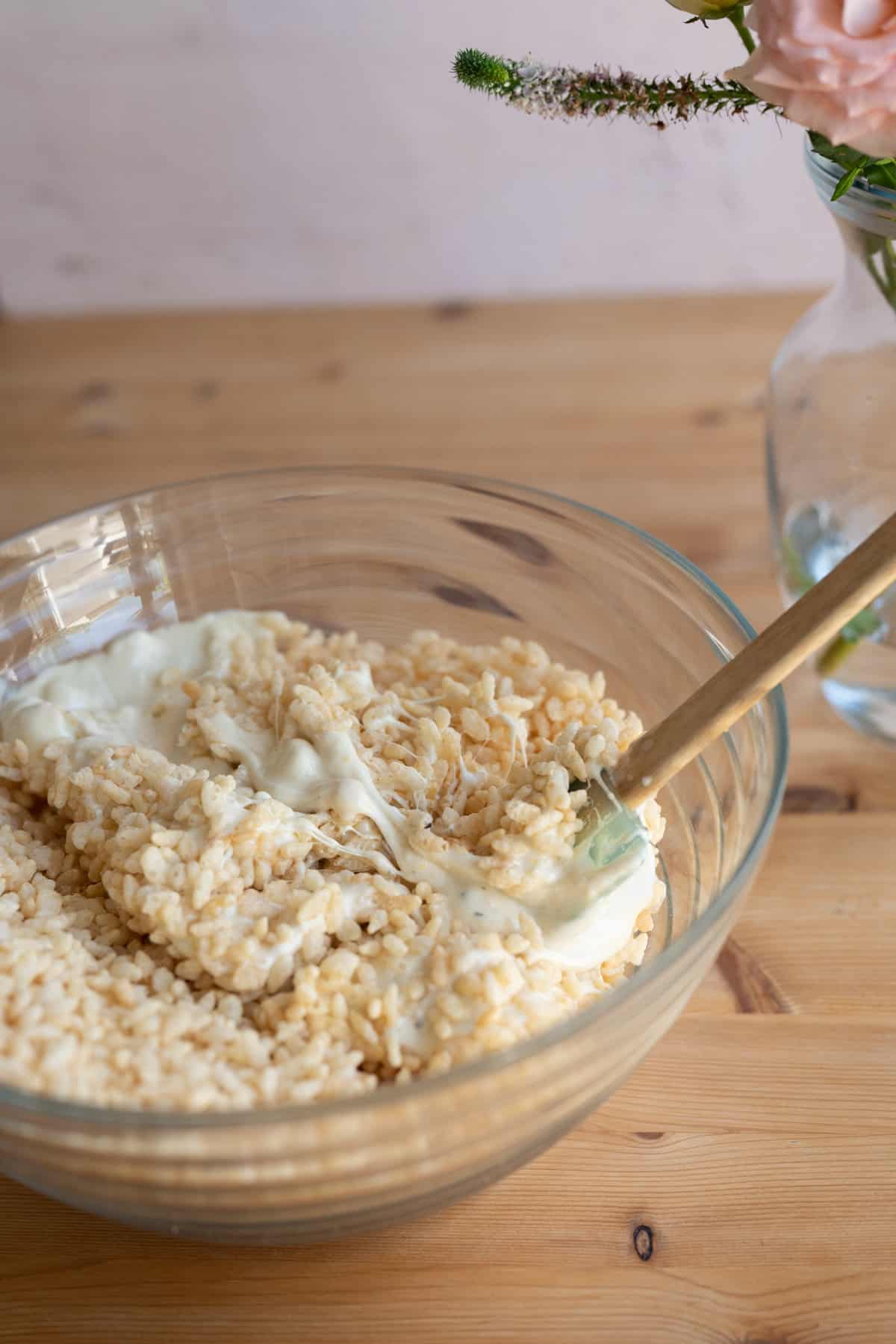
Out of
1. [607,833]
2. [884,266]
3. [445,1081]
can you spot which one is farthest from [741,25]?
[445,1081]

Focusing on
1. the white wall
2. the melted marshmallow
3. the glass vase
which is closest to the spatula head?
the melted marshmallow

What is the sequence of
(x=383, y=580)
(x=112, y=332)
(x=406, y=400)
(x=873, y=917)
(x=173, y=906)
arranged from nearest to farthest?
(x=173, y=906) → (x=873, y=917) → (x=383, y=580) → (x=406, y=400) → (x=112, y=332)

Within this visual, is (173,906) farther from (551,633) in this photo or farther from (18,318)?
(18,318)

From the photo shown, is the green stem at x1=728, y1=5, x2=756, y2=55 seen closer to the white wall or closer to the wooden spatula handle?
the wooden spatula handle

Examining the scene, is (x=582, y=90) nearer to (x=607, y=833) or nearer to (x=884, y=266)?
(x=884, y=266)

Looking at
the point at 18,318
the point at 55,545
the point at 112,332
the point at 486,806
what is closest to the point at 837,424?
the point at 486,806
